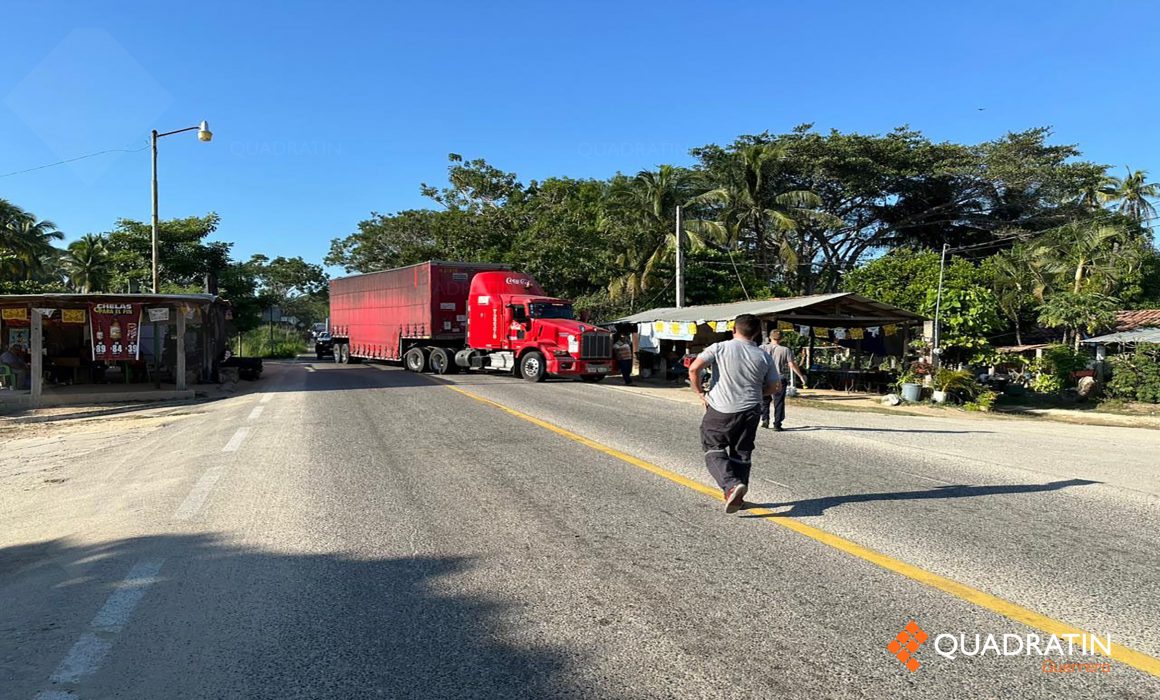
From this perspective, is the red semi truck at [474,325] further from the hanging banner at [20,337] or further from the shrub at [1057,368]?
the shrub at [1057,368]

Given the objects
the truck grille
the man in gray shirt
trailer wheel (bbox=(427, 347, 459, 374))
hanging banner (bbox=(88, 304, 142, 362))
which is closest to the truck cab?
the truck grille

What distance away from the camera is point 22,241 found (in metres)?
33.0

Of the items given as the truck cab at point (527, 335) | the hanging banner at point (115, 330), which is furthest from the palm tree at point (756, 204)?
the hanging banner at point (115, 330)

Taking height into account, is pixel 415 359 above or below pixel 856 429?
above

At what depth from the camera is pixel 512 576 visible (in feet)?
14.6

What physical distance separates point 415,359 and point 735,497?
73.6ft

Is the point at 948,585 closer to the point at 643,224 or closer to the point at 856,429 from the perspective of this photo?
the point at 856,429

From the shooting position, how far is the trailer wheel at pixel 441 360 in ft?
84.8

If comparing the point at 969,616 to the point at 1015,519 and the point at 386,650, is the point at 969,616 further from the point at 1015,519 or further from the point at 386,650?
the point at 386,650

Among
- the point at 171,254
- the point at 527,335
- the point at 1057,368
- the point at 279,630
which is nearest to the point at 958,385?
the point at 1057,368

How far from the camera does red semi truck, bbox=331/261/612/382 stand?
2227cm

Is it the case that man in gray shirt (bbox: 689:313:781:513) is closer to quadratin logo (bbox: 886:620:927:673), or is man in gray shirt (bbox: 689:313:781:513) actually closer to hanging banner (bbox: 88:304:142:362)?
quadratin logo (bbox: 886:620:927:673)

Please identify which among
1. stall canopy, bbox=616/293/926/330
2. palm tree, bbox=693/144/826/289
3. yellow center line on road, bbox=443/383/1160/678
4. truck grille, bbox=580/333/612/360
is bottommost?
yellow center line on road, bbox=443/383/1160/678

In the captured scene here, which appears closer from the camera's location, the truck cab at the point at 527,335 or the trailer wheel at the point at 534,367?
the truck cab at the point at 527,335
